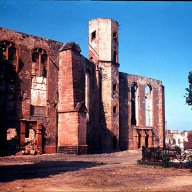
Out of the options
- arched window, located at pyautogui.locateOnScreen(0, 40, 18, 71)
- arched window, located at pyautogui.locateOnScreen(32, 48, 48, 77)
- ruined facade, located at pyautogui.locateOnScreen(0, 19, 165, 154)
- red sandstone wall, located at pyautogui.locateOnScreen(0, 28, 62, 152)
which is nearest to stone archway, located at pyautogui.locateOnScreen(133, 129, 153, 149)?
ruined facade, located at pyautogui.locateOnScreen(0, 19, 165, 154)

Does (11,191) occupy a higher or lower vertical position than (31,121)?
lower

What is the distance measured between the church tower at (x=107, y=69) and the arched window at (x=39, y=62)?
23.7 ft

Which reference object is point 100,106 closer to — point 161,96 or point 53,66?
point 53,66

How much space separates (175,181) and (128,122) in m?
23.1

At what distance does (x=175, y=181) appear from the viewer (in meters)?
10.1

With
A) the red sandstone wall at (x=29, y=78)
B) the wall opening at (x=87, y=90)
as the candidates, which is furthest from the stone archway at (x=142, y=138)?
the red sandstone wall at (x=29, y=78)

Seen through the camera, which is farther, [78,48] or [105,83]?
[105,83]

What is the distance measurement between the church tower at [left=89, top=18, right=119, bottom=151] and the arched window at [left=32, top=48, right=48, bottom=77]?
284 inches

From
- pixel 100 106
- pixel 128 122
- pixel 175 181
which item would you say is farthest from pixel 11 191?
pixel 128 122

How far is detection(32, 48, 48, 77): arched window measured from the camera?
23.5m

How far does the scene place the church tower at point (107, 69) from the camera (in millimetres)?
29645

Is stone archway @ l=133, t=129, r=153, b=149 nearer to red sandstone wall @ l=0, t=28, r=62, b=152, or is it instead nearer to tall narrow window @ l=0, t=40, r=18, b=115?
red sandstone wall @ l=0, t=28, r=62, b=152

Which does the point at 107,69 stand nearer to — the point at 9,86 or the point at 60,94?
the point at 60,94

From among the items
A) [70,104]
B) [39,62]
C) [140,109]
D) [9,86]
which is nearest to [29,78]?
[39,62]
